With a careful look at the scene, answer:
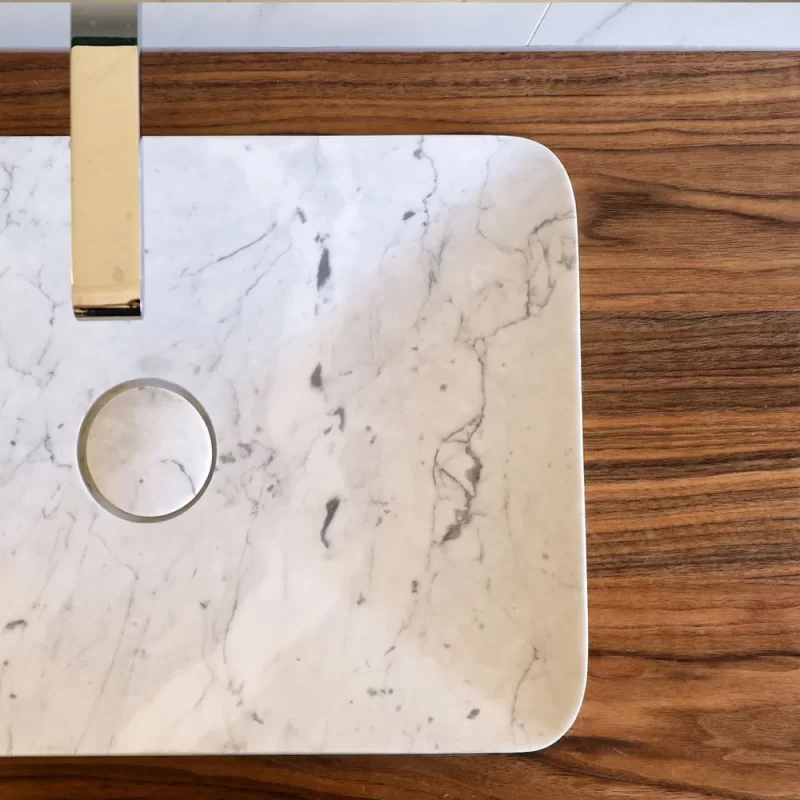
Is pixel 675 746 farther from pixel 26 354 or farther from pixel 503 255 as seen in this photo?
pixel 26 354

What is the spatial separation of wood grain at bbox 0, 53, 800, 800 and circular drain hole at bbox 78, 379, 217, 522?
0.58 feet

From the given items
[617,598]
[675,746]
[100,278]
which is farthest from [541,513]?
[100,278]

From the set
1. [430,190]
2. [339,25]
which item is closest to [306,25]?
[339,25]

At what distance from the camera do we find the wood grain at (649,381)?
50 centimetres

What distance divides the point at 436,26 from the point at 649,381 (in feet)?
0.93

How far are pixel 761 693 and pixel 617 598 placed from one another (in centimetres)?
12

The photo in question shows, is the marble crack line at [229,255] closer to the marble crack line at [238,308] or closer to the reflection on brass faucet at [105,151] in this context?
the marble crack line at [238,308]

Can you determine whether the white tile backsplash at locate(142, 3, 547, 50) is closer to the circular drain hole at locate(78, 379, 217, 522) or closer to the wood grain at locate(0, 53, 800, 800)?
the wood grain at locate(0, 53, 800, 800)

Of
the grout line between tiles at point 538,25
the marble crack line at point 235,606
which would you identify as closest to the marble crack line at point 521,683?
the marble crack line at point 235,606

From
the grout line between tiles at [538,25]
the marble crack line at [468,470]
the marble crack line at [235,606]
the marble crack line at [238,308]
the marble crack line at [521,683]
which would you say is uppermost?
the grout line between tiles at [538,25]

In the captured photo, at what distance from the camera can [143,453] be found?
0.49 m

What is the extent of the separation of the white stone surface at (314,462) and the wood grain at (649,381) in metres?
0.03

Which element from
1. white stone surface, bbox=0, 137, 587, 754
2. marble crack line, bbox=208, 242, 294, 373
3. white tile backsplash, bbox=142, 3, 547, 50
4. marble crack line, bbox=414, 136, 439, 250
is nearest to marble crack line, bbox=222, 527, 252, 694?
white stone surface, bbox=0, 137, 587, 754

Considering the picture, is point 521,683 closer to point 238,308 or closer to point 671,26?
point 238,308
